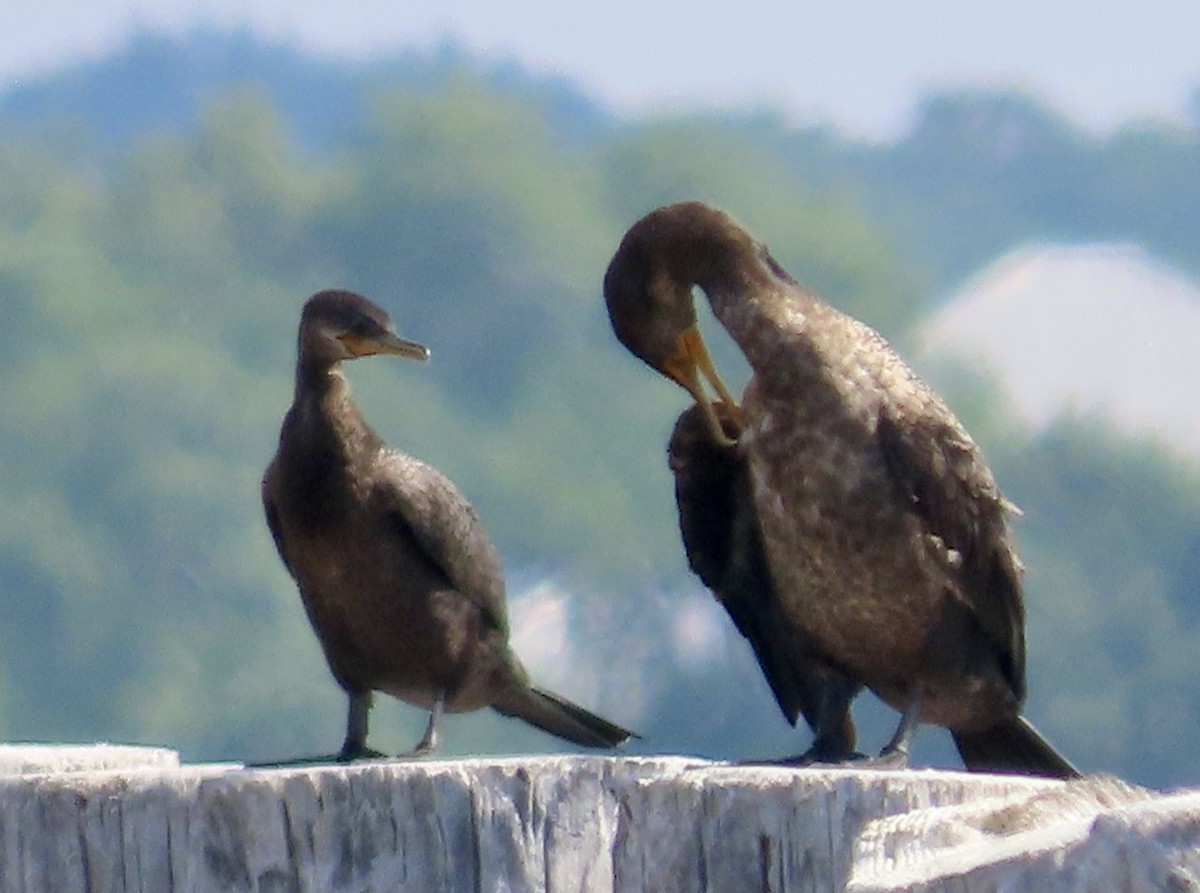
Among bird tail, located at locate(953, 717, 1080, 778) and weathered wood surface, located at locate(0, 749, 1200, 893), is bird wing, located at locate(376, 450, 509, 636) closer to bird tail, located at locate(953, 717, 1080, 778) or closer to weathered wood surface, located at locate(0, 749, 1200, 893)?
bird tail, located at locate(953, 717, 1080, 778)

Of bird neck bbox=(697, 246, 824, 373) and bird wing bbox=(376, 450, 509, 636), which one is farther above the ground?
bird neck bbox=(697, 246, 824, 373)

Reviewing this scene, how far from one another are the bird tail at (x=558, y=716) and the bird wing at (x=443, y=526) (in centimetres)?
22

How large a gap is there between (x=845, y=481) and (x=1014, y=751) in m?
0.78

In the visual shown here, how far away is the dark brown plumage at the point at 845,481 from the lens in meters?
5.32

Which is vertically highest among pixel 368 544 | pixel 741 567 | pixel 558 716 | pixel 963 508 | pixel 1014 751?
pixel 963 508

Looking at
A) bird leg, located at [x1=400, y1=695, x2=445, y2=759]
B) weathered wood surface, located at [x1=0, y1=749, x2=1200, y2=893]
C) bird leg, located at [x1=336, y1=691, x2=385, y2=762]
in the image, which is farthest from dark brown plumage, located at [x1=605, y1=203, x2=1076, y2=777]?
bird leg, located at [x1=336, y1=691, x2=385, y2=762]

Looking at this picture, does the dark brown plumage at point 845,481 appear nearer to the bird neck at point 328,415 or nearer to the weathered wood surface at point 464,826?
the weathered wood surface at point 464,826

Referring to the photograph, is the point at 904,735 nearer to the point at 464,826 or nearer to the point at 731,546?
the point at 731,546

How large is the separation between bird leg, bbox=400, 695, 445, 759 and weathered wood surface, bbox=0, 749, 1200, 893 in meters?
1.91

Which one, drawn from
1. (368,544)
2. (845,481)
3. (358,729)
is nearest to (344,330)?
(368,544)

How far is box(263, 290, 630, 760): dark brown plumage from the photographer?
6.52 metres

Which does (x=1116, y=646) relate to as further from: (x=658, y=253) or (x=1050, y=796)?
(x=1050, y=796)

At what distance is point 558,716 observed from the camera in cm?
699

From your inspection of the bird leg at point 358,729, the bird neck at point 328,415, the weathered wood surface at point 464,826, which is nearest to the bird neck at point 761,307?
the weathered wood surface at point 464,826
